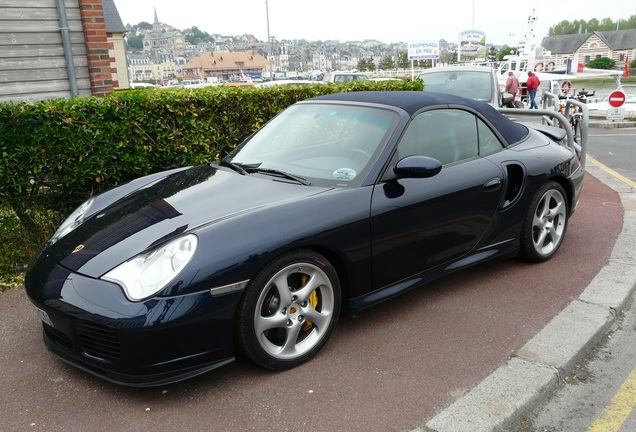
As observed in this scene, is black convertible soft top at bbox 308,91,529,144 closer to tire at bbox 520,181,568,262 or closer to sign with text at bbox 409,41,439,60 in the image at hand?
tire at bbox 520,181,568,262

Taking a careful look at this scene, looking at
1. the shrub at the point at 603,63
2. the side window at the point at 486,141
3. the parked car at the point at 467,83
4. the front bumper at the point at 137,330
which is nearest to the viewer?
the front bumper at the point at 137,330

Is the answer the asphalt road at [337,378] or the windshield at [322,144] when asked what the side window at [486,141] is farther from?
the asphalt road at [337,378]

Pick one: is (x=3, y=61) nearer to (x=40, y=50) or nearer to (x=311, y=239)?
(x=40, y=50)

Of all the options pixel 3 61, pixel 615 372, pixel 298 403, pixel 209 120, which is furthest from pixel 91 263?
→ pixel 3 61

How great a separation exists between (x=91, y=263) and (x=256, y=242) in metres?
0.83

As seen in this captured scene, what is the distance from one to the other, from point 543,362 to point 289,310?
1414mm

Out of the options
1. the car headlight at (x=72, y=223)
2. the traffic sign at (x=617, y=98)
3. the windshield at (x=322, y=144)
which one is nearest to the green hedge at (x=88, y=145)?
the car headlight at (x=72, y=223)

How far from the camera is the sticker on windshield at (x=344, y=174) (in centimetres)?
341

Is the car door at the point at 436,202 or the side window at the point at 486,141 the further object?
the side window at the point at 486,141

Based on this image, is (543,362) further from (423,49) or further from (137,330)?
(423,49)

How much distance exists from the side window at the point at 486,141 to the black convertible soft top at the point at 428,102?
0.34ft

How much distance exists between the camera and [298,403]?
2.71m

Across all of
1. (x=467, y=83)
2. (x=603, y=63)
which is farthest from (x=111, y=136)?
(x=603, y=63)

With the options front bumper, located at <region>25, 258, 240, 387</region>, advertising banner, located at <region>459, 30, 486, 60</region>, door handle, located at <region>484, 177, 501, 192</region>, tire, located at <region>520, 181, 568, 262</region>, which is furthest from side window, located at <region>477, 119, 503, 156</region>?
advertising banner, located at <region>459, 30, 486, 60</region>
